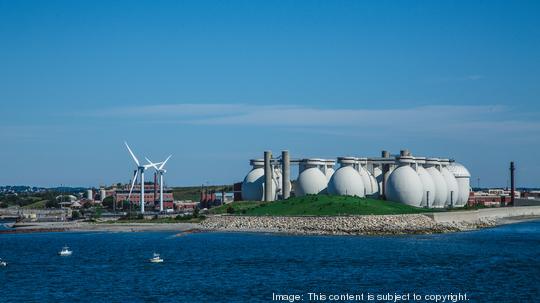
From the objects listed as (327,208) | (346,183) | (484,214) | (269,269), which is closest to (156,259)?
(269,269)

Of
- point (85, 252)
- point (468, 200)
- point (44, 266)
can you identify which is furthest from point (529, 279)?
point (468, 200)

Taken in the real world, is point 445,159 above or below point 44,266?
above

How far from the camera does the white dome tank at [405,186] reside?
105375 millimetres

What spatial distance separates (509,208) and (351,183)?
27.8m

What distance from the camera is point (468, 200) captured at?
132125 mm

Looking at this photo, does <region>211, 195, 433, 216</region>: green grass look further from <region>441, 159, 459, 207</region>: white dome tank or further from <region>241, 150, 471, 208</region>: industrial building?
→ <region>441, 159, 459, 207</region>: white dome tank

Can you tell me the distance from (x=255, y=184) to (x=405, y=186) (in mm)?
22127

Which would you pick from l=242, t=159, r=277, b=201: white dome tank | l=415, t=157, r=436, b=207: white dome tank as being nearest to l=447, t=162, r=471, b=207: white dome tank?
l=415, t=157, r=436, b=207: white dome tank

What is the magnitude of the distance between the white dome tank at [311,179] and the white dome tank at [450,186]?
1806 centimetres

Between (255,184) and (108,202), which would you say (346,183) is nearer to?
(255,184)

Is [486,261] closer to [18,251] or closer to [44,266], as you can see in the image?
[44,266]

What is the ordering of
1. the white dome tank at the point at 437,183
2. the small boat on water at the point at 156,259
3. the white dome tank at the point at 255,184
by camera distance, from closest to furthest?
the small boat on water at the point at 156,259 < the white dome tank at the point at 437,183 < the white dome tank at the point at 255,184

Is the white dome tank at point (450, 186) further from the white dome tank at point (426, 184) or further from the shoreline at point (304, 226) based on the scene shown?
the shoreline at point (304, 226)

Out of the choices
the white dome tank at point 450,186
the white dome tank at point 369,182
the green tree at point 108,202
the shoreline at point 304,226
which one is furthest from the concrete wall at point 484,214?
the green tree at point 108,202
